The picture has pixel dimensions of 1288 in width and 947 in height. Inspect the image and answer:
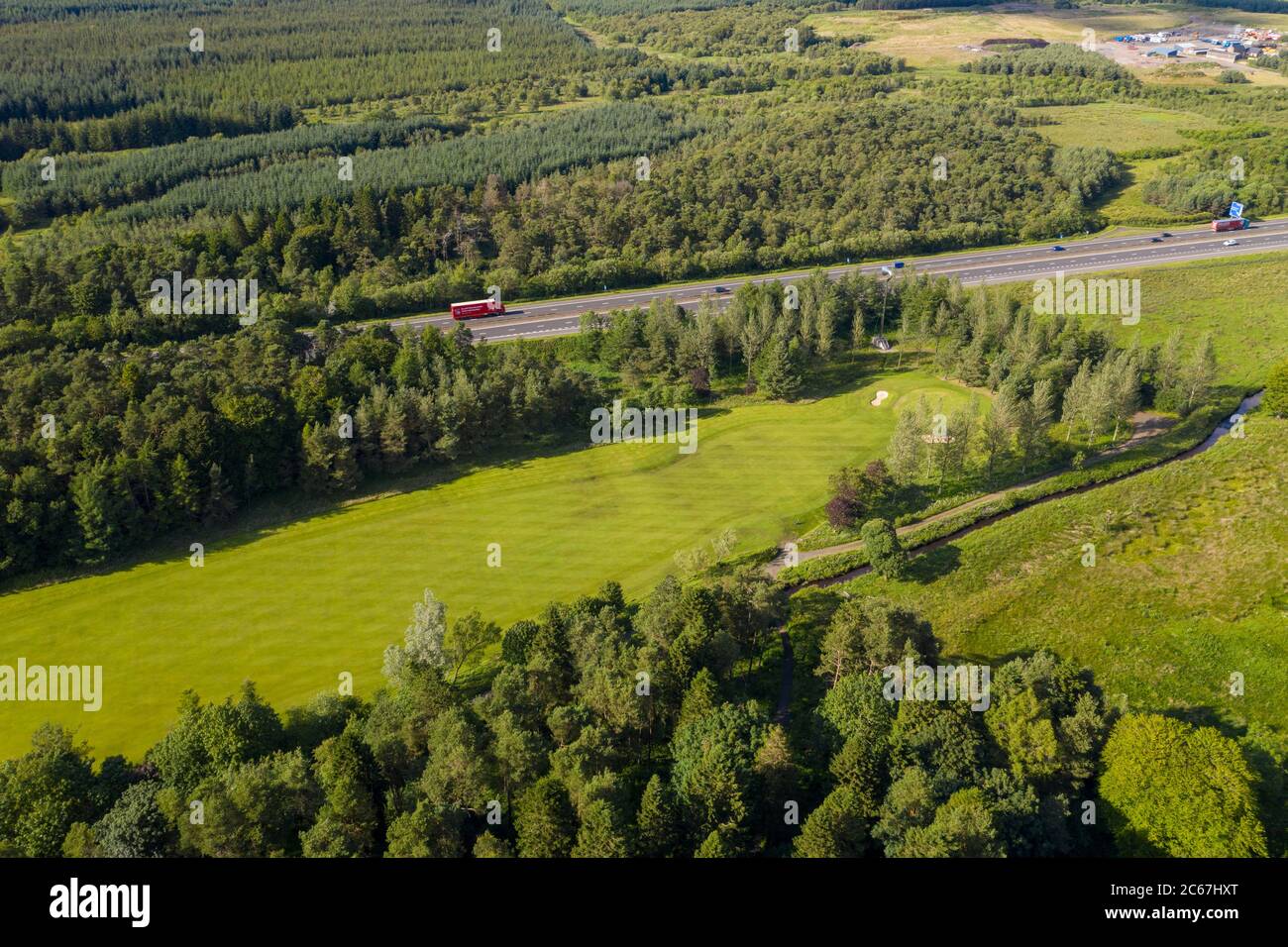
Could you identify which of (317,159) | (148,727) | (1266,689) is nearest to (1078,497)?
(1266,689)

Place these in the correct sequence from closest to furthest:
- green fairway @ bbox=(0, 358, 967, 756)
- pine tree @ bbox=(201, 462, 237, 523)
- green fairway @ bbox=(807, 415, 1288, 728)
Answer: green fairway @ bbox=(807, 415, 1288, 728) → green fairway @ bbox=(0, 358, 967, 756) → pine tree @ bbox=(201, 462, 237, 523)

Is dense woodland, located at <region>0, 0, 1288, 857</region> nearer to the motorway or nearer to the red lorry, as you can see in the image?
the motorway

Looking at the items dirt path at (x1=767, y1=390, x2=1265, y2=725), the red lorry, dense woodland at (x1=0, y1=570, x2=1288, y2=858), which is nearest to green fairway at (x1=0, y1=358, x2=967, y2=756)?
dirt path at (x1=767, y1=390, x2=1265, y2=725)

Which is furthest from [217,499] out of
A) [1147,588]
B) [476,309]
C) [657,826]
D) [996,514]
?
[1147,588]

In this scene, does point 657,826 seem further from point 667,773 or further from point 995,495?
point 995,495

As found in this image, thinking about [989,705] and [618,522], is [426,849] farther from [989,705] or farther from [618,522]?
[618,522]

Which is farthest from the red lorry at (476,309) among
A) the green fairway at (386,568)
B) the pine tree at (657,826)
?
the pine tree at (657,826)
